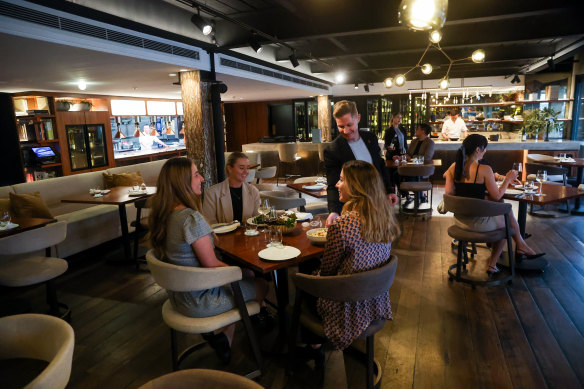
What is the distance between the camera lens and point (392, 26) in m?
4.93

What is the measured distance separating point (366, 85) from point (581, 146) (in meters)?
6.75

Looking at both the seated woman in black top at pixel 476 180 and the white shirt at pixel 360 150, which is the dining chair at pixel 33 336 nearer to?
the white shirt at pixel 360 150

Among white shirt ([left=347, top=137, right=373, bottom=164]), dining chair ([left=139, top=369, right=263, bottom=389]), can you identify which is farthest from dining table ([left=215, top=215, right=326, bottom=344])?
dining chair ([left=139, top=369, right=263, bottom=389])

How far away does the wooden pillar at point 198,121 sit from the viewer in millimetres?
6263

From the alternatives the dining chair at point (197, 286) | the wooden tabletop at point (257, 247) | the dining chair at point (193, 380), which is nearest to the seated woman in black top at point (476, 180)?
the wooden tabletop at point (257, 247)

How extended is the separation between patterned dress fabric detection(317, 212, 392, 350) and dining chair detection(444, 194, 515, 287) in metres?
1.75

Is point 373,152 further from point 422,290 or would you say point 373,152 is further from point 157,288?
point 157,288

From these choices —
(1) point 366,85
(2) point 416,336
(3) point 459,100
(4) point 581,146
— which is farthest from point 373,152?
(3) point 459,100

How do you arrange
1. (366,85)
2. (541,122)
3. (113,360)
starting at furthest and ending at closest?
(366,85)
(541,122)
(113,360)

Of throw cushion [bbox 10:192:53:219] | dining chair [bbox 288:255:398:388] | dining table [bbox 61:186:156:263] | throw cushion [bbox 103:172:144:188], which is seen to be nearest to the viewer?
dining chair [bbox 288:255:398:388]

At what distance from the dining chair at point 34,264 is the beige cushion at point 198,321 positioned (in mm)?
1487

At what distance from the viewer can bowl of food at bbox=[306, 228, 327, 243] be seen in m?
2.52

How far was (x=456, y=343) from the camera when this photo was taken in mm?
2811

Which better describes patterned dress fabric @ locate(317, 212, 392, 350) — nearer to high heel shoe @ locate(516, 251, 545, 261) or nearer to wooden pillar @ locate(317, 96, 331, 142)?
high heel shoe @ locate(516, 251, 545, 261)
